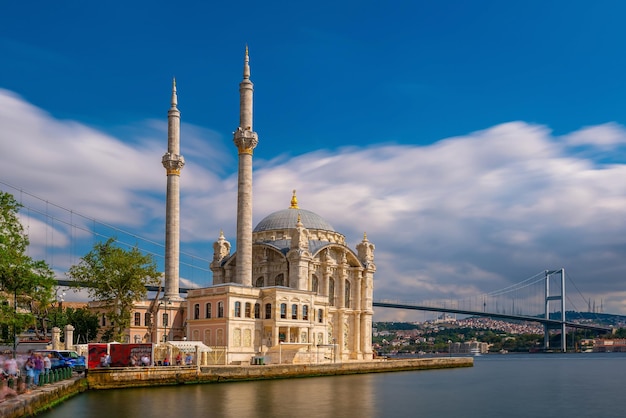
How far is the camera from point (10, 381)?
74.9 feet

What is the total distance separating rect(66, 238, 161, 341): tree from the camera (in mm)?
48875

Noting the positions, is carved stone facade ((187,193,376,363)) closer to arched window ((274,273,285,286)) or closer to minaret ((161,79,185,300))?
arched window ((274,273,285,286))

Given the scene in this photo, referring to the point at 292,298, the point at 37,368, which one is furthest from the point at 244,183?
the point at 37,368

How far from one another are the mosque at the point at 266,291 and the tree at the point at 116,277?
4.57 m

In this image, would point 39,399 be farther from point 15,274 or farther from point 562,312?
point 562,312

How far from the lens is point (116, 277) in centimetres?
4900

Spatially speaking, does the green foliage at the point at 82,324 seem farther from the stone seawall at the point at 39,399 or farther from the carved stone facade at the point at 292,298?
the stone seawall at the point at 39,399

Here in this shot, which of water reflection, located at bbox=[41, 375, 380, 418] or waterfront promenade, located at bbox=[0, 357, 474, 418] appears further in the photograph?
water reflection, located at bbox=[41, 375, 380, 418]

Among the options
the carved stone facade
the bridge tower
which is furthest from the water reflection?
the bridge tower

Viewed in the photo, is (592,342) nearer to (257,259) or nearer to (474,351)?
(474,351)

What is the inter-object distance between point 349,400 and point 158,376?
1054 centimetres

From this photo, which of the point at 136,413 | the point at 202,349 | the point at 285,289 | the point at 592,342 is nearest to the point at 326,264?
the point at 285,289

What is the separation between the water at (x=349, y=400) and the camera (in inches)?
1083

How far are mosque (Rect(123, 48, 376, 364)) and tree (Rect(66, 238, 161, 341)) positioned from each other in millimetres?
4573
